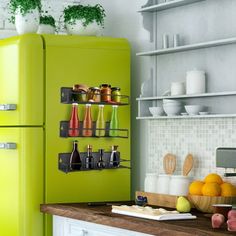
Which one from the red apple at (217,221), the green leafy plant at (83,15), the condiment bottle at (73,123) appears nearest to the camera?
the red apple at (217,221)

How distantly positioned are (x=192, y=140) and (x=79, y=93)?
2.46 ft

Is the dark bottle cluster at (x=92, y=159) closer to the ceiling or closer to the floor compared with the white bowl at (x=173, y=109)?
closer to the floor

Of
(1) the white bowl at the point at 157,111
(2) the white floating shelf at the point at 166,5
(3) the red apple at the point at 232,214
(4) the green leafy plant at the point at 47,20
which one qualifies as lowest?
(3) the red apple at the point at 232,214

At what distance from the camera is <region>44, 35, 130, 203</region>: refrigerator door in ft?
14.3

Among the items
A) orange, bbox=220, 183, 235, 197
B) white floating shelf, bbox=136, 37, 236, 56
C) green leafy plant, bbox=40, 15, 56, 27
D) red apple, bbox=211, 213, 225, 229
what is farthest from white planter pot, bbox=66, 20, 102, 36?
red apple, bbox=211, 213, 225, 229

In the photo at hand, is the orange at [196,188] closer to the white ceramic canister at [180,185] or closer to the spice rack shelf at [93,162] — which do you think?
the white ceramic canister at [180,185]

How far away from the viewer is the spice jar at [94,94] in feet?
14.6

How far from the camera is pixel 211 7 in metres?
4.13

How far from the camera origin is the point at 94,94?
14.6 feet

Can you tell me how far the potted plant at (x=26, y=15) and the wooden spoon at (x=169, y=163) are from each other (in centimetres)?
114

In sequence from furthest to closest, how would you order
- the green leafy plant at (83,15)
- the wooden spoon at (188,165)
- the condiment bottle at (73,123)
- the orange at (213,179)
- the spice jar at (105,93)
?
the green leafy plant at (83,15), the spice jar at (105,93), the condiment bottle at (73,123), the wooden spoon at (188,165), the orange at (213,179)

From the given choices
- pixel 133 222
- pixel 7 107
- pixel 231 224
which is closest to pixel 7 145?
pixel 7 107

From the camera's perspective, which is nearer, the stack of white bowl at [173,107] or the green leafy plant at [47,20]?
the stack of white bowl at [173,107]

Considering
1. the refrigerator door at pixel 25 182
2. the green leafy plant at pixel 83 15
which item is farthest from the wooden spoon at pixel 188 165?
the green leafy plant at pixel 83 15
